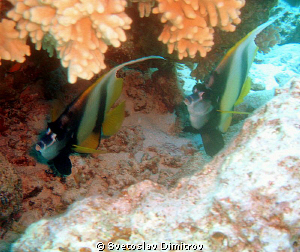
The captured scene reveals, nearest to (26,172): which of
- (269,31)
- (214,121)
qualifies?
(214,121)

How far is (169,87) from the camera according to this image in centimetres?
406

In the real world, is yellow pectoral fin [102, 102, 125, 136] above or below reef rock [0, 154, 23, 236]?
above

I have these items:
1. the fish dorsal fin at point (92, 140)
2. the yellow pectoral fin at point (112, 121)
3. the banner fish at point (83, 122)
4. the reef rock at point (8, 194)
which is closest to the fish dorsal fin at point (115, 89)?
the banner fish at point (83, 122)

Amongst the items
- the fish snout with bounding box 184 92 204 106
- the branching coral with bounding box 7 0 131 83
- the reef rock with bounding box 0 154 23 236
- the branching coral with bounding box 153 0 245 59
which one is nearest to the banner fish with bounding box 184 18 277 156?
the fish snout with bounding box 184 92 204 106

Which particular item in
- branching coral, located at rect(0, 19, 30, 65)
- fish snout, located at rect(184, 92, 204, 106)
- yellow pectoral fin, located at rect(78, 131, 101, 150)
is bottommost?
yellow pectoral fin, located at rect(78, 131, 101, 150)

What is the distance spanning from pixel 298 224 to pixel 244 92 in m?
1.39

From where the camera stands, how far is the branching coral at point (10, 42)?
1.82 metres

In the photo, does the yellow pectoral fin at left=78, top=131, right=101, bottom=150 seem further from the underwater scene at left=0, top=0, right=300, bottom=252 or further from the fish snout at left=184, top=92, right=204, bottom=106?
the fish snout at left=184, top=92, right=204, bottom=106

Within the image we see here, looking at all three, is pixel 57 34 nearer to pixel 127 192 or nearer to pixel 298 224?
pixel 127 192

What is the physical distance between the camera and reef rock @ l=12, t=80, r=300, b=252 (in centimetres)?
122

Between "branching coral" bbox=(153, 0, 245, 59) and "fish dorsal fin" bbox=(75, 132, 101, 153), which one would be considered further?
"fish dorsal fin" bbox=(75, 132, 101, 153)

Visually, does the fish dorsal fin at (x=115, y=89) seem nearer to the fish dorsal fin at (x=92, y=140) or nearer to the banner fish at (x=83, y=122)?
the banner fish at (x=83, y=122)

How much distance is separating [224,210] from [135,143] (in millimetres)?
A: 2168

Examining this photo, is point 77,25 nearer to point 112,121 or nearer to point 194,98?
point 112,121
